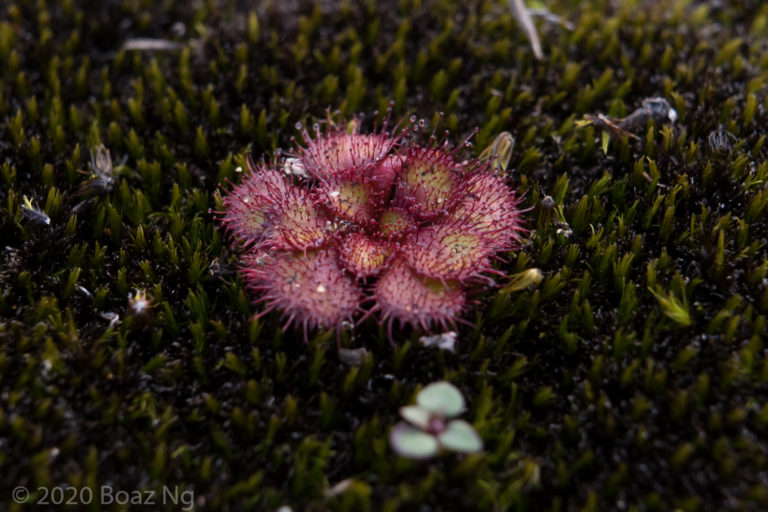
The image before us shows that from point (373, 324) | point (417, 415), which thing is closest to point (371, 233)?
point (373, 324)

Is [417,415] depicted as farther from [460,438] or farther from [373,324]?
[373,324]

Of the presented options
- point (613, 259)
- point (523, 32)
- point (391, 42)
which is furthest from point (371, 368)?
point (523, 32)

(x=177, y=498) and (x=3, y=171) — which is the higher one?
(x=3, y=171)

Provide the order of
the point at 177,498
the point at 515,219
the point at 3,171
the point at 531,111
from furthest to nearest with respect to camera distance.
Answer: the point at 531,111
the point at 3,171
the point at 515,219
the point at 177,498

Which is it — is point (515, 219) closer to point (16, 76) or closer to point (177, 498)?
point (177, 498)

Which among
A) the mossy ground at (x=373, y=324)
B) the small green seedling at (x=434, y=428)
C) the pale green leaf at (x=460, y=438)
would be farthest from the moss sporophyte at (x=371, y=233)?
the pale green leaf at (x=460, y=438)
